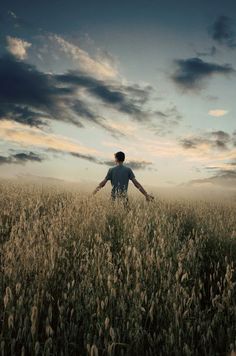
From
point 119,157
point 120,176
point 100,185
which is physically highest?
point 119,157

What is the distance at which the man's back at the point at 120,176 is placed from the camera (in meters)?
9.16

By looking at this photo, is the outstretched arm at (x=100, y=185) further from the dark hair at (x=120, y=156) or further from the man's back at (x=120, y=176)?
the dark hair at (x=120, y=156)

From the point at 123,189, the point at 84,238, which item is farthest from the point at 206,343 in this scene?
the point at 123,189

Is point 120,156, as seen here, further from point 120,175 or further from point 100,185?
point 100,185

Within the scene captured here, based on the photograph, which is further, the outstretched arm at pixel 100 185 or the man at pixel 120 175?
the man at pixel 120 175

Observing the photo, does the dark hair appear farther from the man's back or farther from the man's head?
the man's back

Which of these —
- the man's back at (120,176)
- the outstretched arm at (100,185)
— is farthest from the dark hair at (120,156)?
the outstretched arm at (100,185)

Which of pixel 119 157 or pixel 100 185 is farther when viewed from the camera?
pixel 119 157

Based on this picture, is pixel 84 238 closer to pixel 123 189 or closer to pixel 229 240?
pixel 229 240

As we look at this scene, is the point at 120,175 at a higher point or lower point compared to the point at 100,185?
higher

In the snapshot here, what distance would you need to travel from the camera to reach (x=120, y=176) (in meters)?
9.17

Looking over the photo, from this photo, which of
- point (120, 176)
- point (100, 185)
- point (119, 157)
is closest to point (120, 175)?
point (120, 176)

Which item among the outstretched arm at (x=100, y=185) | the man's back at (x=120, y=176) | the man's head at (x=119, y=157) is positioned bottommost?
the outstretched arm at (x=100, y=185)

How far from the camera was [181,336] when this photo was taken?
2.72 meters
